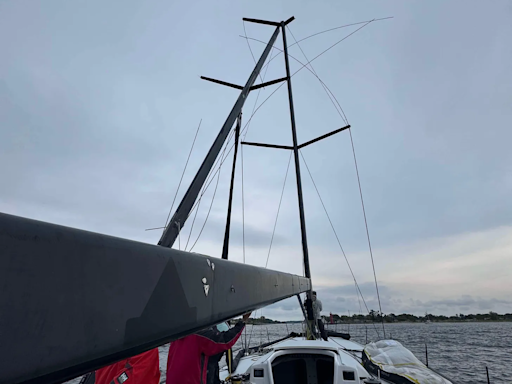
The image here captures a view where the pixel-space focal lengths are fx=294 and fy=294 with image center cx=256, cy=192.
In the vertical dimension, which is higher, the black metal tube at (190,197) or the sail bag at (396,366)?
the black metal tube at (190,197)

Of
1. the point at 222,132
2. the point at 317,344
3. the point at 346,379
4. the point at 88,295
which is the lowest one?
the point at 346,379

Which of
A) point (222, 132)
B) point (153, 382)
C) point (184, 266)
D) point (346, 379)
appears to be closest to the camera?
point (184, 266)

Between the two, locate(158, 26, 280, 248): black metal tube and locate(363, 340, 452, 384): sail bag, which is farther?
locate(363, 340, 452, 384): sail bag

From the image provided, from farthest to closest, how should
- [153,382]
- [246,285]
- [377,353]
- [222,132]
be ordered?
1. [377,353]
2. [222,132]
3. [153,382]
4. [246,285]

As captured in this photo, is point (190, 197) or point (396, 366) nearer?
point (190, 197)

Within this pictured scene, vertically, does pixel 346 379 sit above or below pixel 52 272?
below

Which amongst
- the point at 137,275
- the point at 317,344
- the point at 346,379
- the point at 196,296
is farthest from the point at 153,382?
the point at 317,344

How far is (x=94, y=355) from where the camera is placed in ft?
2.51

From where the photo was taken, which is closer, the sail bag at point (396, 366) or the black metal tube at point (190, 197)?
the black metal tube at point (190, 197)

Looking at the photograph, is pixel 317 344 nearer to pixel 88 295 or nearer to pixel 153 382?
pixel 153 382

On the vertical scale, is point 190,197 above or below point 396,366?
above

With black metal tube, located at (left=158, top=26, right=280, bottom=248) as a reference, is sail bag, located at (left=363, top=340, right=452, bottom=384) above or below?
below

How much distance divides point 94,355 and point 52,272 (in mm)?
260

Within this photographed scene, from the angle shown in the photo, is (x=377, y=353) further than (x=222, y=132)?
Yes
